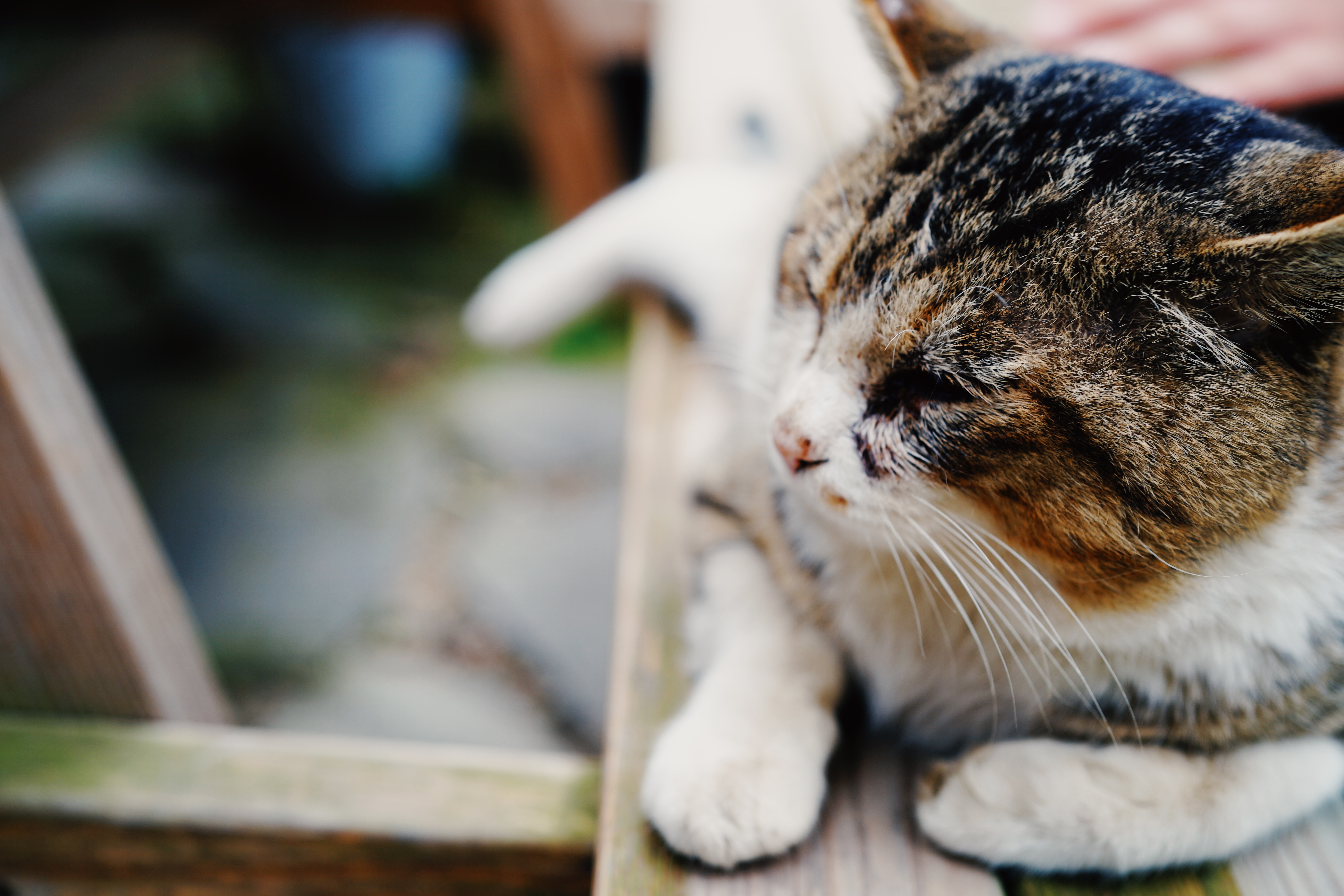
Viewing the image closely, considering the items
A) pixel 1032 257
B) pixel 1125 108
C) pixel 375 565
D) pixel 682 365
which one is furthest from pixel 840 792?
pixel 375 565

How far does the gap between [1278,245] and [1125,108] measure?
7.4 inches

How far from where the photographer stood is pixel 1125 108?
0.65 m

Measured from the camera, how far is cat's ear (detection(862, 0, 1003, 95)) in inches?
31.8

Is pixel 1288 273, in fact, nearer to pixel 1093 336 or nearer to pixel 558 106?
pixel 1093 336

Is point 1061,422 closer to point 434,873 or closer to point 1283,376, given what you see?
point 1283,376

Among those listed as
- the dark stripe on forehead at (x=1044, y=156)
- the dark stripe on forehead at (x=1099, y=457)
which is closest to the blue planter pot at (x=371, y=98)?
the dark stripe on forehead at (x=1044, y=156)

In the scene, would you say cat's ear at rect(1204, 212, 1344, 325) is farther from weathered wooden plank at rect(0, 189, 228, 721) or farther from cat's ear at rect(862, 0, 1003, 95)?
weathered wooden plank at rect(0, 189, 228, 721)

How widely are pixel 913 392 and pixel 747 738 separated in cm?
32

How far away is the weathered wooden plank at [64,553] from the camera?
0.89 meters

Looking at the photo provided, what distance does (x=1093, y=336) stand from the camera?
59 centimetres

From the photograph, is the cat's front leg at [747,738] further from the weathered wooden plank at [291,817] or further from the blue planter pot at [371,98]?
the blue planter pot at [371,98]

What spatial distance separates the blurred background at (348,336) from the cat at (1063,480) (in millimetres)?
978

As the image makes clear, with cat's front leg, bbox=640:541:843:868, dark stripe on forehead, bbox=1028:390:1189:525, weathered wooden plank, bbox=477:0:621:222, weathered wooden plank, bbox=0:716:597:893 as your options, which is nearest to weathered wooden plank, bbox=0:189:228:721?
weathered wooden plank, bbox=0:716:597:893

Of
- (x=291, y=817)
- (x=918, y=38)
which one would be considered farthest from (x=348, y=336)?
(x=918, y=38)
